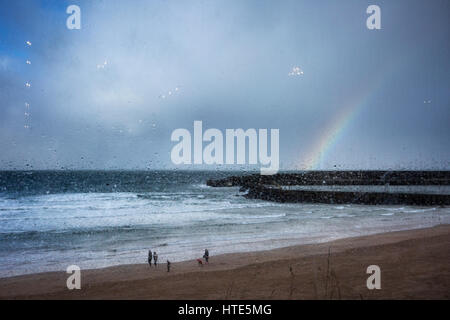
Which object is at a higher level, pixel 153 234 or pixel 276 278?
pixel 276 278

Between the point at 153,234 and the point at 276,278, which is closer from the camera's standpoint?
the point at 276,278

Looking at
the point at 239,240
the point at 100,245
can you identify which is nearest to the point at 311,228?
the point at 239,240

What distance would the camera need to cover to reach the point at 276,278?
11.0m

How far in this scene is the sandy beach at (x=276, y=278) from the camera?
30.6 feet

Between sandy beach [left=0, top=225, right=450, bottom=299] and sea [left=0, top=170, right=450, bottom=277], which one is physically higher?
sandy beach [left=0, top=225, right=450, bottom=299]

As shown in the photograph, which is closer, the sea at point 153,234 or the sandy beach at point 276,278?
the sandy beach at point 276,278

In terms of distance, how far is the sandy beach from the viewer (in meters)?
9.34

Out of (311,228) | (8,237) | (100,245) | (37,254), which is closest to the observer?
(37,254)

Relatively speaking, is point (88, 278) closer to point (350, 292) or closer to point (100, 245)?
point (100, 245)

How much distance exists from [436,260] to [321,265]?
13.6 ft

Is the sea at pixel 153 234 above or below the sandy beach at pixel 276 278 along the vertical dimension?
below

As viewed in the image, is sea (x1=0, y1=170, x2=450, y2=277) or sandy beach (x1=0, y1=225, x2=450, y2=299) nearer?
sandy beach (x1=0, y1=225, x2=450, y2=299)
